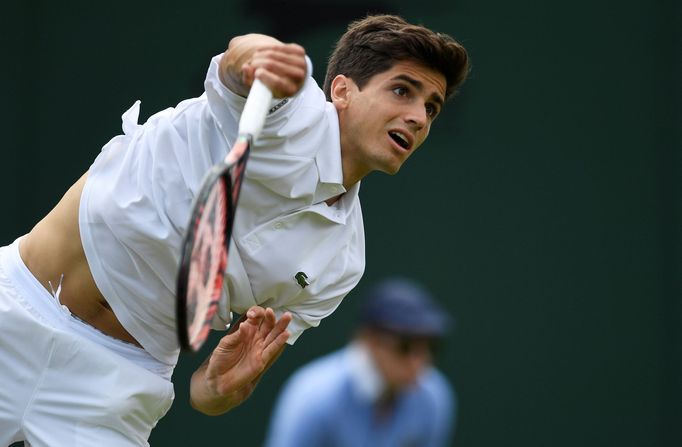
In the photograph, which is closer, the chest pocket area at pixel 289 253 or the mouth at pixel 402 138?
the chest pocket area at pixel 289 253

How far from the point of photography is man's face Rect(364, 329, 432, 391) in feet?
8.98

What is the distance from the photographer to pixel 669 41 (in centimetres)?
552

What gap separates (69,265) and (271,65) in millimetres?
883

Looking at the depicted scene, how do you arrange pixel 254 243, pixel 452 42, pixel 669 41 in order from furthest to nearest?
pixel 669 41, pixel 452 42, pixel 254 243

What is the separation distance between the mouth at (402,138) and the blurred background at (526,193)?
2.32m

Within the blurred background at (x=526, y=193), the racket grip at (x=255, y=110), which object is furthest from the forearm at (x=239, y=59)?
the blurred background at (x=526, y=193)

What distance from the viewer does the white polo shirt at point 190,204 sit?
304cm

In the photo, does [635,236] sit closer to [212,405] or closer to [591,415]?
[591,415]

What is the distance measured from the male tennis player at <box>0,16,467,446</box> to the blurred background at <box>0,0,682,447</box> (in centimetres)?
220

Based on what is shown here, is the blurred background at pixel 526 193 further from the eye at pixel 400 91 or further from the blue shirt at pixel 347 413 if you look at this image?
the blue shirt at pixel 347 413

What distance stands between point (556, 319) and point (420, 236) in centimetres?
69

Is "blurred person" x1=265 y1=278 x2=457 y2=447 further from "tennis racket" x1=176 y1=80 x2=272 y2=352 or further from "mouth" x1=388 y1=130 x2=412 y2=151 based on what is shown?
"mouth" x1=388 y1=130 x2=412 y2=151

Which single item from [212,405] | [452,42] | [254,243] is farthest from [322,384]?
[452,42]

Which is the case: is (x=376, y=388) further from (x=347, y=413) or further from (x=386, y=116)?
(x=386, y=116)
